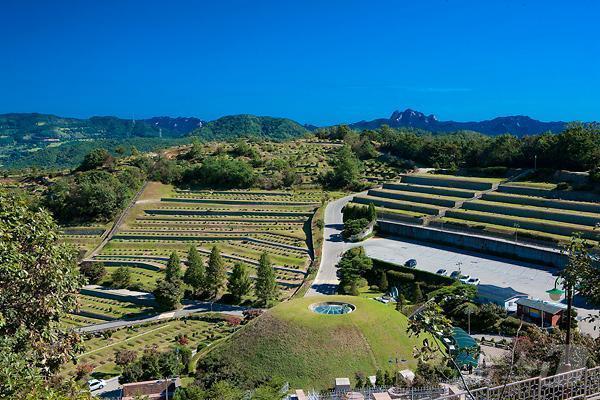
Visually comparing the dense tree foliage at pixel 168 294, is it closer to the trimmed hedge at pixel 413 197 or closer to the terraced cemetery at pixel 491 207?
the terraced cemetery at pixel 491 207

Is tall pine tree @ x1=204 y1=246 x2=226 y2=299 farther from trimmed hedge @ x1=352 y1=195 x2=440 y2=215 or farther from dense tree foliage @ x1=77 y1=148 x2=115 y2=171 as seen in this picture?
dense tree foliage @ x1=77 y1=148 x2=115 y2=171

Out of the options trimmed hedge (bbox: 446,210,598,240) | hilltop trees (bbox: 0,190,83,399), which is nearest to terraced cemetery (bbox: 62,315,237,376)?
hilltop trees (bbox: 0,190,83,399)

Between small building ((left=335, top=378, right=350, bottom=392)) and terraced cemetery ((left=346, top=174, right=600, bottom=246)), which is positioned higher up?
terraced cemetery ((left=346, top=174, right=600, bottom=246))

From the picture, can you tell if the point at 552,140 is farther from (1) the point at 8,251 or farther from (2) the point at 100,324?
(1) the point at 8,251

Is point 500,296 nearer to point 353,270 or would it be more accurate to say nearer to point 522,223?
point 353,270

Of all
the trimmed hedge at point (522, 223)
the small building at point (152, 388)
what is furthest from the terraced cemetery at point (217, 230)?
the small building at point (152, 388)

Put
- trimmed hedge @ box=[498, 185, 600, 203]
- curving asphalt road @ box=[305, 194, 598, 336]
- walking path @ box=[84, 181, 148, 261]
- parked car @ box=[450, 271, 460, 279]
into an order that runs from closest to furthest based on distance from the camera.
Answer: curving asphalt road @ box=[305, 194, 598, 336]
parked car @ box=[450, 271, 460, 279]
trimmed hedge @ box=[498, 185, 600, 203]
walking path @ box=[84, 181, 148, 261]

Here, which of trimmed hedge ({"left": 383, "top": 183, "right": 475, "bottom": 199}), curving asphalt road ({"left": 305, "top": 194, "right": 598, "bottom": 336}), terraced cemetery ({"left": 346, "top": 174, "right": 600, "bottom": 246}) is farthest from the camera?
trimmed hedge ({"left": 383, "top": 183, "right": 475, "bottom": 199})
